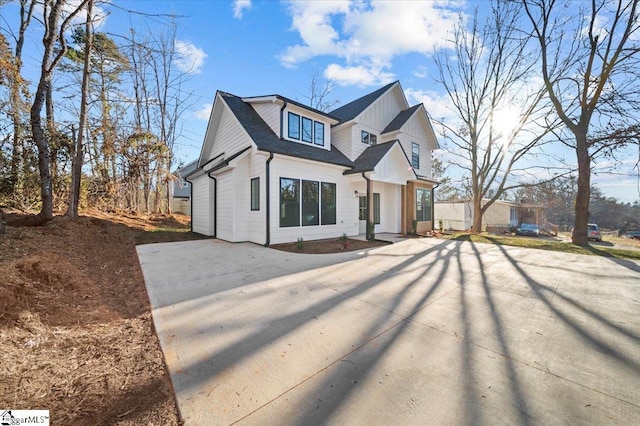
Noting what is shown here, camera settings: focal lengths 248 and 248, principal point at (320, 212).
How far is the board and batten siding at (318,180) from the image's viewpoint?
28.8 ft

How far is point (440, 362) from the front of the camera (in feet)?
7.77

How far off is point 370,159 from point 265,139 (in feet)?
15.1

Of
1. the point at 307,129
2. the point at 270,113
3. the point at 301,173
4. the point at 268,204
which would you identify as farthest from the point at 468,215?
the point at 268,204

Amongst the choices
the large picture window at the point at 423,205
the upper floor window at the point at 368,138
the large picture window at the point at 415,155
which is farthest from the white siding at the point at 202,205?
the large picture window at the point at 415,155

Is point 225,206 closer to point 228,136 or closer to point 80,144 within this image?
point 228,136

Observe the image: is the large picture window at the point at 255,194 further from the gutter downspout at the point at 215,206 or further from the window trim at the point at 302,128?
the window trim at the point at 302,128

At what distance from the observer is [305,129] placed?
11.0 m

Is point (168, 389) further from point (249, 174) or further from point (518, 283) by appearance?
point (249, 174)

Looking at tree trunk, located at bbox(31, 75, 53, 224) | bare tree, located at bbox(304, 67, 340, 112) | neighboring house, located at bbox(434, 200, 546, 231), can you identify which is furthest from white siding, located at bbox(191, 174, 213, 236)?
neighboring house, located at bbox(434, 200, 546, 231)

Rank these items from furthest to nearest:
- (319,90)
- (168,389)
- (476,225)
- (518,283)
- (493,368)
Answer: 1. (319,90)
2. (476,225)
3. (518,283)
4. (493,368)
5. (168,389)

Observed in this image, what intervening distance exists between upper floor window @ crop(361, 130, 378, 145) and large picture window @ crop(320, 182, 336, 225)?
4376 mm

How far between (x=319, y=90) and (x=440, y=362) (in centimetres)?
2498

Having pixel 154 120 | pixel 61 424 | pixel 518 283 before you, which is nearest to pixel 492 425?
pixel 61 424

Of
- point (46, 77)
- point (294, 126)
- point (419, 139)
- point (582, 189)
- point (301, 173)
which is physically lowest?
point (582, 189)
